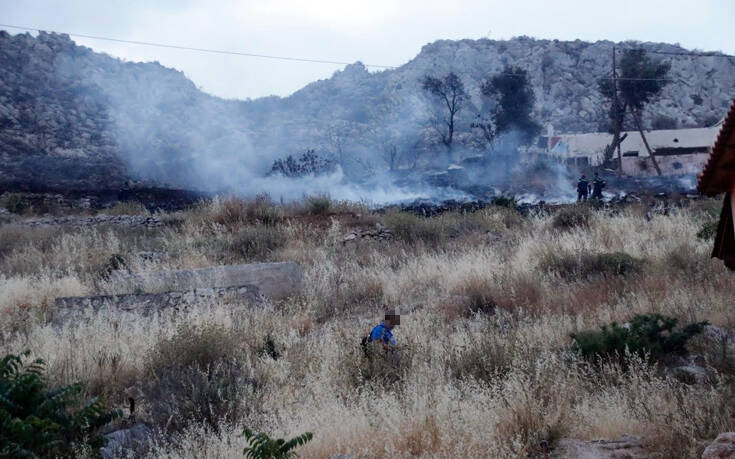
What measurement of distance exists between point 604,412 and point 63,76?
60.1 metres

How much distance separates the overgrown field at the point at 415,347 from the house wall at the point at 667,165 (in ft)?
A: 88.1

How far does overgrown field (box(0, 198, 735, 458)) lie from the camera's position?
546cm

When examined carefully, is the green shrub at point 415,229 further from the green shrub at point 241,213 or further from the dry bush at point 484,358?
the dry bush at point 484,358

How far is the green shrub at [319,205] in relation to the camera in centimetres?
2195

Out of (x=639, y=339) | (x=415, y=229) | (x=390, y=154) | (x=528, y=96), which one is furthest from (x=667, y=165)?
(x=639, y=339)

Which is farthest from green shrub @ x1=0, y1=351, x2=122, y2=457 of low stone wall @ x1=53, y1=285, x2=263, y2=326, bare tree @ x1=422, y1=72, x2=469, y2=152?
bare tree @ x1=422, y1=72, x2=469, y2=152

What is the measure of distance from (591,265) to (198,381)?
25.9ft

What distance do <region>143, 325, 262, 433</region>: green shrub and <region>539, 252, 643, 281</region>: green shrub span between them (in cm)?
650

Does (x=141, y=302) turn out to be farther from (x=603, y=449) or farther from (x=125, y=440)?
(x=603, y=449)

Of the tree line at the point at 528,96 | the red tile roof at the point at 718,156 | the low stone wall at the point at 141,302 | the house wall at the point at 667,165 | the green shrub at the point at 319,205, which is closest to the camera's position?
the red tile roof at the point at 718,156

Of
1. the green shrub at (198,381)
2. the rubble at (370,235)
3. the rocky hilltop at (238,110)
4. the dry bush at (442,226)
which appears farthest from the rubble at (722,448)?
the rocky hilltop at (238,110)

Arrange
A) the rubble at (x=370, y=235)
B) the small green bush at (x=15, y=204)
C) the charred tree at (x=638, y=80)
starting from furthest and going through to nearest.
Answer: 1. the charred tree at (x=638, y=80)
2. the small green bush at (x=15, y=204)
3. the rubble at (x=370, y=235)

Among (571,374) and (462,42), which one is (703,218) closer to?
(571,374)

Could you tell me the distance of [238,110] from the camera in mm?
76000
